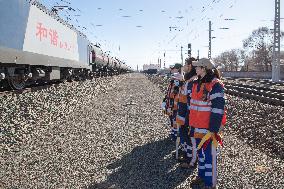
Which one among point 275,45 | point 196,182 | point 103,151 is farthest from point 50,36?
point 275,45

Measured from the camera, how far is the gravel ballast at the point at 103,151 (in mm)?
5203

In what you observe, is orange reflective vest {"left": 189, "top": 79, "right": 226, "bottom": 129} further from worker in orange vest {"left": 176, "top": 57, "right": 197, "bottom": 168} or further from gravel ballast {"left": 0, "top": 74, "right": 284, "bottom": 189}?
gravel ballast {"left": 0, "top": 74, "right": 284, "bottom": 189}

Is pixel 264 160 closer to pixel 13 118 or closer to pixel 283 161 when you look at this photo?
pixel 283 161

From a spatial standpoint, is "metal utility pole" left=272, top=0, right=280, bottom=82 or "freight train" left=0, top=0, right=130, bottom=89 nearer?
"freight train" left=0, top=0, right=130, bottom=89

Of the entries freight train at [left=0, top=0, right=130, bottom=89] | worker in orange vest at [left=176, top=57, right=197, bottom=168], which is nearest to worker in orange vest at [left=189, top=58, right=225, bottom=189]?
worker in orange vest at [left=176, top=57, right=197, bottom=168]

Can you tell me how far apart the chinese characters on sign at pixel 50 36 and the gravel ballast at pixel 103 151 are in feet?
8.22

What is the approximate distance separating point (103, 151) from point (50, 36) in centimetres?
866

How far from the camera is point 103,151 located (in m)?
6.80

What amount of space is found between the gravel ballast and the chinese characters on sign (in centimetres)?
251

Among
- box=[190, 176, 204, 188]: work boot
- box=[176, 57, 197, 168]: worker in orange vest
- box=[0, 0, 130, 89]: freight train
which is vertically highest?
box=[0, 0, 130, 89]: freight train

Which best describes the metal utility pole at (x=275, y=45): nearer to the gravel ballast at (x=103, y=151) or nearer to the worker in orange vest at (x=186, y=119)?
the gravel ballast at (x=103, y=151)

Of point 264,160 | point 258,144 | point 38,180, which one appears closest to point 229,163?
point 264,160

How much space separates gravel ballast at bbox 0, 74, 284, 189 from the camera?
5203 millimetres

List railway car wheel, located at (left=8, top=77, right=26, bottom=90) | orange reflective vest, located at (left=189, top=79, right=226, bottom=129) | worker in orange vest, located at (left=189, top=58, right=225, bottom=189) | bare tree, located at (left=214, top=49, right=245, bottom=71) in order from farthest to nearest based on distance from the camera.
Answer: bare tree, located at (left=214, top=49, right=245, bottom=71)
railway car wheel, located at (left=8, top=77, right=26, bottom=90)
orange reflective vest, located at (left=189, top=79, right=226, bottom=129)
worker in orange vest, located at (left=189, top=58, right=225, bottom=189)
